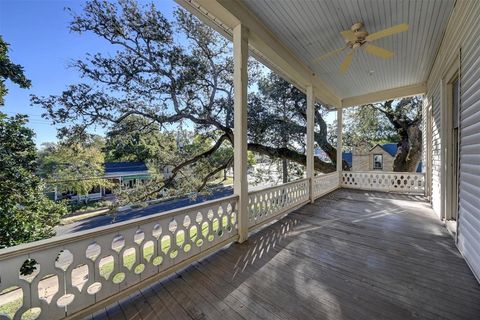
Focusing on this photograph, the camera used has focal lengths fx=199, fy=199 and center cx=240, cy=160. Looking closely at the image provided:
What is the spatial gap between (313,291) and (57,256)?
2100 millimetres

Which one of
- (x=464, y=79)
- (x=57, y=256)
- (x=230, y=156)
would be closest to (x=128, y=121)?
(x=230, y=156)

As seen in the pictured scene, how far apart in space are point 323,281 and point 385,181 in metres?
6.24

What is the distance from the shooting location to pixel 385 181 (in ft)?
22.0

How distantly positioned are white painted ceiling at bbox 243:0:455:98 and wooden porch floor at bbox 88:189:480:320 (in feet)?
10.5

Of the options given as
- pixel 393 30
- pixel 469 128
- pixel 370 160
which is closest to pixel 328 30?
pixel 393 30

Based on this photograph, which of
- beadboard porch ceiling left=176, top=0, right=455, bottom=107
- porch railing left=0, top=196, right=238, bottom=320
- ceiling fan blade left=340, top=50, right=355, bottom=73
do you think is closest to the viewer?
porch railing left=0, top=196, right=238, bottom=320

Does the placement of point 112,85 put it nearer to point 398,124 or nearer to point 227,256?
point 227,256

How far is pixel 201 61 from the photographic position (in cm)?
573

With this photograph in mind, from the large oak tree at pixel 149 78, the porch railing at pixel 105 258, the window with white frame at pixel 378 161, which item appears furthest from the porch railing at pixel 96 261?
the window with white frame at pixel 378 161

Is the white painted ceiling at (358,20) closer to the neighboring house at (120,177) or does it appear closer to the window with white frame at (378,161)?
the neighboring house at (120,177)

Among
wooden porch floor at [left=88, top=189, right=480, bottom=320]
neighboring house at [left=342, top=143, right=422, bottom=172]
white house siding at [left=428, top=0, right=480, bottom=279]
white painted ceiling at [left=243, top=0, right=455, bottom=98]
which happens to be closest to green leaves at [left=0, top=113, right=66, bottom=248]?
wooden porch floor at [left=88, top=189, right=480, bottom=320]

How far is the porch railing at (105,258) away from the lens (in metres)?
1.33

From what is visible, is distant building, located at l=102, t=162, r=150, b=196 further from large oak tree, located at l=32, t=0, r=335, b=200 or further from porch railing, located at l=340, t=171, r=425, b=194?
porch railing, located at l=340, t=171, r=425, b=194

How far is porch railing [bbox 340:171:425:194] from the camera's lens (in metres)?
6.28
